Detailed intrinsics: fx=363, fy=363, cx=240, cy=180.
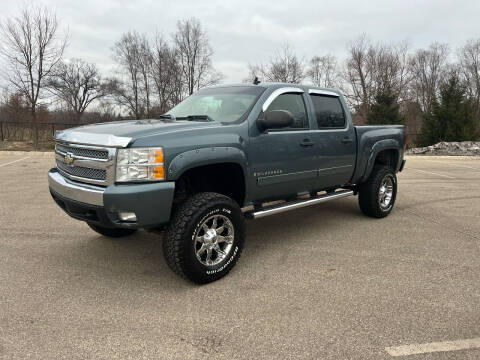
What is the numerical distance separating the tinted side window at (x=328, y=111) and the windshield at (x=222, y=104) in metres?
0.97

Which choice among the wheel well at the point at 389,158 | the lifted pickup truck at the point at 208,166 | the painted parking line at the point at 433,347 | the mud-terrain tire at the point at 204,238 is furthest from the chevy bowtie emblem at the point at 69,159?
the wheel well at the point at 389,158

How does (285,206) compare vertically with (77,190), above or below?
below

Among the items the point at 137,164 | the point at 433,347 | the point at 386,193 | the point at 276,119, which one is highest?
the point at 276,119

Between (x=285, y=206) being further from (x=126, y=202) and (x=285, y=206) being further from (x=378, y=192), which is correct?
(x=378, y=192)

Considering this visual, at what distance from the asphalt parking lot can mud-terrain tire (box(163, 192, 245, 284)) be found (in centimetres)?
17

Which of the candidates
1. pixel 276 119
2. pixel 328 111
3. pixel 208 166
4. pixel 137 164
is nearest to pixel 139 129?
pixel 137 164

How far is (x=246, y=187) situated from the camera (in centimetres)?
383

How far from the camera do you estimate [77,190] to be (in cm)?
325

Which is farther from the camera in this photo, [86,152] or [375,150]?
[375,150]

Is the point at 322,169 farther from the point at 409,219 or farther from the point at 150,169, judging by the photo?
the point at 150,169

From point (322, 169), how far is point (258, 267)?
1.64m

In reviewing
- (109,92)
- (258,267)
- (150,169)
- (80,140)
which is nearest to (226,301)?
(258,267)

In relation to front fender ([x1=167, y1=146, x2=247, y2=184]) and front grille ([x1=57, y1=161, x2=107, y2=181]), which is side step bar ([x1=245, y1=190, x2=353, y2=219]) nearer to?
front fender ([x1=167, y1=146, x2=247, y2=184])

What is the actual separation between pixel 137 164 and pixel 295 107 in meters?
2.29
